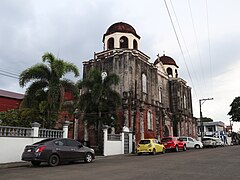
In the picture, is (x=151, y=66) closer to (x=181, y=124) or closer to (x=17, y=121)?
(x=181, y=124)

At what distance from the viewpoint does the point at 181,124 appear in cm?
4172

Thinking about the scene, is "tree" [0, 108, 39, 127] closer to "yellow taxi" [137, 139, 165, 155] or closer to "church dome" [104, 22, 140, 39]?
"yellow taxi" [137, 139, 165, 155]

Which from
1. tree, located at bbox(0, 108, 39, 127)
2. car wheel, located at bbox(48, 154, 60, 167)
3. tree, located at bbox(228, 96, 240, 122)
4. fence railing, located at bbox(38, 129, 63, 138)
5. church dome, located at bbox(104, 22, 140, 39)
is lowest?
car wheel, located at bbox(48, 154, 60, 167)

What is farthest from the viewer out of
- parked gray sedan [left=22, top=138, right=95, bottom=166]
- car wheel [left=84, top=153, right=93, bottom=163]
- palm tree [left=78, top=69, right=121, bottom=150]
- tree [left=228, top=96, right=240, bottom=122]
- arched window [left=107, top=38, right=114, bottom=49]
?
tree [left=228, top=96, right=240, bottom=122]

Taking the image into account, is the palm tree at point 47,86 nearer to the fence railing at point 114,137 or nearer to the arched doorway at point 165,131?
the fence railing at point 114,137

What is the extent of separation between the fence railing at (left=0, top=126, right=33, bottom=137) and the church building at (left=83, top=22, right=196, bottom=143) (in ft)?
39.2

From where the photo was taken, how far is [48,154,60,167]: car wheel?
1166cm

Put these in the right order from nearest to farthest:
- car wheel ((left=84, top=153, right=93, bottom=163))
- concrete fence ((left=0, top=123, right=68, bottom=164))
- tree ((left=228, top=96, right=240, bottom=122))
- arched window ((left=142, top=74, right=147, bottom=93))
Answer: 1. concrete fence ((left=0, top=123, right=68, bottom=164))
2. car wheel ((left=84, top=153, right=93, bottom=163))
3. arched window ((left=142, top=74, right=147, bottom=93))
4. tree ((left=228, top=96, right=240, bottom=122))

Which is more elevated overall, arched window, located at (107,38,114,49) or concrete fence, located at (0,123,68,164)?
arched window, located at (107,38,114,49)

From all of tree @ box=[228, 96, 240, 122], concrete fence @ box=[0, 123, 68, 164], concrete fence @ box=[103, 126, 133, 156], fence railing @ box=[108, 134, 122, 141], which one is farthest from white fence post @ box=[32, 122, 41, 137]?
tree @ box=[228, 96, 240, 122]

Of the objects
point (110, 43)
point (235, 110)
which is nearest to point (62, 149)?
point (110, 43)

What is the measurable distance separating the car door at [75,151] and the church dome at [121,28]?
69.5 feet

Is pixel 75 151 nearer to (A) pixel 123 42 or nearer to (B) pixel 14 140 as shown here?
(B) pixel 14 140

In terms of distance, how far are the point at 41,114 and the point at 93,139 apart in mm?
12796
